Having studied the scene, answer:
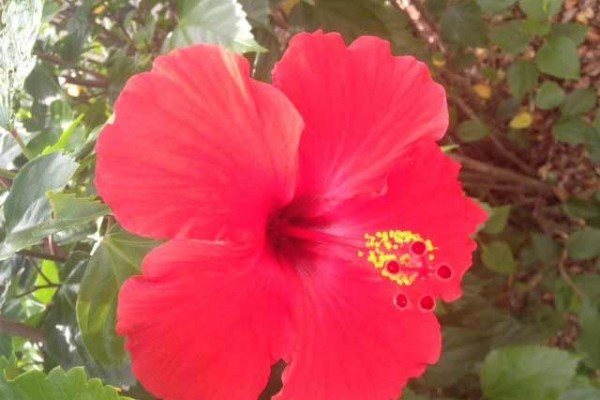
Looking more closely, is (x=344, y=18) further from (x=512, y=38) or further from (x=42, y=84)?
(x=42, y=84)

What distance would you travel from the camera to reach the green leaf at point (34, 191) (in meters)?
0.96

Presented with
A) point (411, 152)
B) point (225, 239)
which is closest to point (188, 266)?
point (225, 239)

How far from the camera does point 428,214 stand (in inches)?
38.5

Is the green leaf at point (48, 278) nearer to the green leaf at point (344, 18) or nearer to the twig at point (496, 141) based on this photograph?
the green leaf at point (344, 18)

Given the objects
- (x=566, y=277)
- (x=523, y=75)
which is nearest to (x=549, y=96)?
(x=523, y=75)

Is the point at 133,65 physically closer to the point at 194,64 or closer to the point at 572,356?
the point at 194,64

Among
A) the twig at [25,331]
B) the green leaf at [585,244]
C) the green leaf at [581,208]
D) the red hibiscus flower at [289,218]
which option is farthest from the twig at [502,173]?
the twig at [25,331]

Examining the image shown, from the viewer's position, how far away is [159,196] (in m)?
0.81

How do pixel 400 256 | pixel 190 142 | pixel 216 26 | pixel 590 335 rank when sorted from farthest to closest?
1. pixel 590 335
2. pixel 216 26
3. pixel 400 256
4. pixel 190 142

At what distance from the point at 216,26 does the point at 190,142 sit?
45 centimetres

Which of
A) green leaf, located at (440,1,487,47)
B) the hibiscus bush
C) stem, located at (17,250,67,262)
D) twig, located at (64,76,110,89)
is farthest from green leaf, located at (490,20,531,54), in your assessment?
stem, located at (17,250,67,262)

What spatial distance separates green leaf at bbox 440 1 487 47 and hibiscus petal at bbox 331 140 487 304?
105cm

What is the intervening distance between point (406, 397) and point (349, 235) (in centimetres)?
46

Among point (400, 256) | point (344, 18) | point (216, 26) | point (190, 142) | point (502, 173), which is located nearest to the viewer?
point (190, 142)
